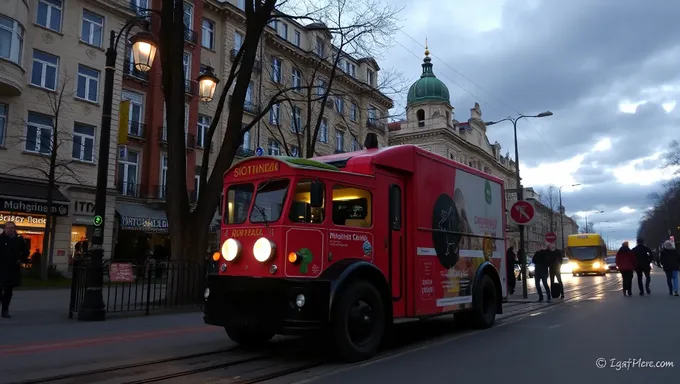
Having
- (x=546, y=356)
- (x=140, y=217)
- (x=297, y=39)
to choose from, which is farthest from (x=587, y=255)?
(x=546, y=356)

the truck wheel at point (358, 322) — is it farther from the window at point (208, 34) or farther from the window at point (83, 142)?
the window at point (208, 34)

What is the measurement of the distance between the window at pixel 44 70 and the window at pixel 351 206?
2376 cm

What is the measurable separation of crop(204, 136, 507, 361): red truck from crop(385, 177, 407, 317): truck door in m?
0.02

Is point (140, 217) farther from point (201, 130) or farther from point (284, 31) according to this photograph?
point (284, 31)

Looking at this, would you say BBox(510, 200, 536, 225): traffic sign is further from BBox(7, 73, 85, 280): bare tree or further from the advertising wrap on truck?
BBox(7, 73, 85, 280): bare tree

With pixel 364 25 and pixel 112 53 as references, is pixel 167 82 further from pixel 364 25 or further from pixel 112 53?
pixel 364 25

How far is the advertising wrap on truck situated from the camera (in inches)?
335

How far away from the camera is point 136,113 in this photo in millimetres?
30766

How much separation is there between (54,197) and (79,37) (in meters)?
8.47

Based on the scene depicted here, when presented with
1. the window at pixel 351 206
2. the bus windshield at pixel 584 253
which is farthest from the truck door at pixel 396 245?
the bus windshield at pixel 584 253

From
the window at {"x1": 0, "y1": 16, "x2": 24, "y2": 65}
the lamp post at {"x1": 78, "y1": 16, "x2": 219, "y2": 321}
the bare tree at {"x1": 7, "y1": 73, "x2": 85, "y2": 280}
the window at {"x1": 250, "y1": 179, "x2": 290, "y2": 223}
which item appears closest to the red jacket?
the window at {"x1": 250, "y1": 179, "x2": 290, "y2": 223}

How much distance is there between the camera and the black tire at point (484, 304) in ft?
32.4

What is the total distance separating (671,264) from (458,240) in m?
10.8

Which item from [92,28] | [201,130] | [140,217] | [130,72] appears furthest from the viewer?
[201,130]
